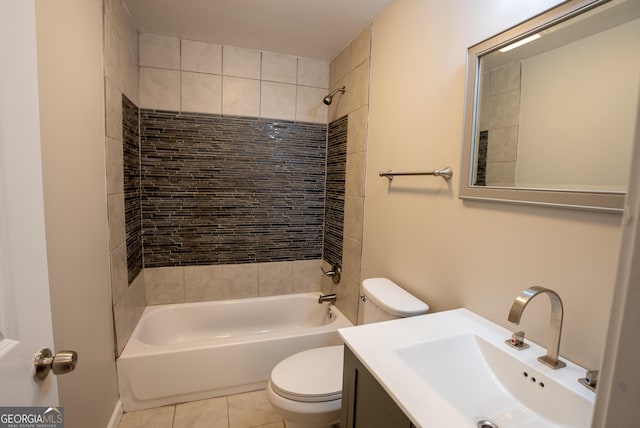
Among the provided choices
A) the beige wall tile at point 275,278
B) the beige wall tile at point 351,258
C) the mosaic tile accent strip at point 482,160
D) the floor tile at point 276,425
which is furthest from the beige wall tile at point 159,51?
the floor tile at point 276,425

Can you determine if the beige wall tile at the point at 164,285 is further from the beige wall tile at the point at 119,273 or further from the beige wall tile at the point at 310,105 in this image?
the beige wall tile at the point at 310,105

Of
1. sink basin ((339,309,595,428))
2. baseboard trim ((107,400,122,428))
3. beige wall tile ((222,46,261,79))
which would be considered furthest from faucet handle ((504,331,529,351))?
beige wall tile ((222,46,261,79))

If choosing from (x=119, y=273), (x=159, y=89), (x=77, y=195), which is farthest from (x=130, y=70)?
(x=119, y=273)

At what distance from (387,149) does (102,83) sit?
153 cm

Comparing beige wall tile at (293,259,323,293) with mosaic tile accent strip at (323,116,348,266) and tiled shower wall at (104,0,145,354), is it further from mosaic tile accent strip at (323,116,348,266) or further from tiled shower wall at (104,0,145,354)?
tiled shower wall at (104,0,145,354)

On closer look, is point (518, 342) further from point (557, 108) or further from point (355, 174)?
point (355, 174)

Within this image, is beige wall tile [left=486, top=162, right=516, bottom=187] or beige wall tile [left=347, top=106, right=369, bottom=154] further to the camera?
beige wall tile [left=347, top=106, right=369, bottom=154]

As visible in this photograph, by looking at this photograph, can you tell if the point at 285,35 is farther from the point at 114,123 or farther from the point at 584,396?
the point at 584,396

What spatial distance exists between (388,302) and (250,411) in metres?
1.21

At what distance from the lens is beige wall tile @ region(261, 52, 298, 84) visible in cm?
241

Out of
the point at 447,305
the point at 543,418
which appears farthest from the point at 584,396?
the point at 447,305

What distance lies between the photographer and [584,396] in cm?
71

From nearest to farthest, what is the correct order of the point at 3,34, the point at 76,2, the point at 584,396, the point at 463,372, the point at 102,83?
the point at 3,34 < the point at 584,396 < the point at 463,372 < the point at 76,2 < the point at 102,83

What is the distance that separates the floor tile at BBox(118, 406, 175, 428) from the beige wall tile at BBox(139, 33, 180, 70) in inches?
92.3
